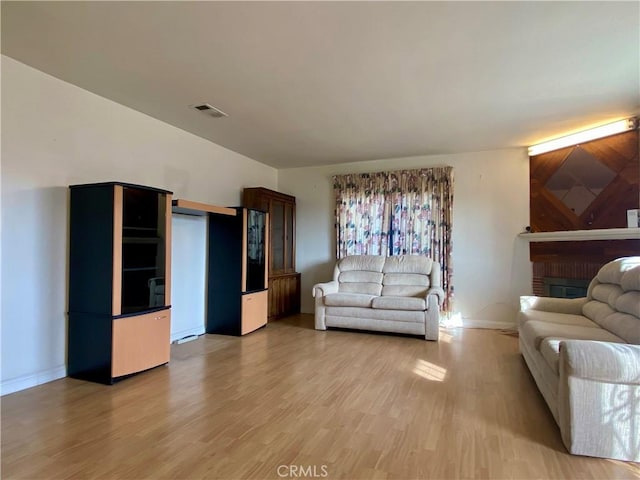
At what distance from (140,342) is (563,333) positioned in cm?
350

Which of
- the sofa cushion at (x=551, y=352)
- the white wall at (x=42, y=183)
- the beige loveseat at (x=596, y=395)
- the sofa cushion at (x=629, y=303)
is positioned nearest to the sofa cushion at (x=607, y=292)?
the sofa cushion at (x=629, y=303)

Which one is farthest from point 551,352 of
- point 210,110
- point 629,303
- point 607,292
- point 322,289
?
point 210,110

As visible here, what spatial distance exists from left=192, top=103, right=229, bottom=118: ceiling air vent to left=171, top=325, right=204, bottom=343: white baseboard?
256 centimetres

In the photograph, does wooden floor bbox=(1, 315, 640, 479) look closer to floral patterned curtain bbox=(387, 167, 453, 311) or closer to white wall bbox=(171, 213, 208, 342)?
white wall bbox=(171, 213, 208, 342)

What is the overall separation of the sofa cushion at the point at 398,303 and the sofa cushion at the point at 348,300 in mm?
109

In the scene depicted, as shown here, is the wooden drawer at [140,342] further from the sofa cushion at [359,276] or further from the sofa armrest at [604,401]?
the sofa armrest at [604,401]

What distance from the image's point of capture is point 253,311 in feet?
15.6

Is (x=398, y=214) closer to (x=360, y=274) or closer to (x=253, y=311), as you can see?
(x=360, y=274)

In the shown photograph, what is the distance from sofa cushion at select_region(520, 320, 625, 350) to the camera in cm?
269

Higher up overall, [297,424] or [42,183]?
[42,183]

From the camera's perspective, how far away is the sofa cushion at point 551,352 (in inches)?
88.4

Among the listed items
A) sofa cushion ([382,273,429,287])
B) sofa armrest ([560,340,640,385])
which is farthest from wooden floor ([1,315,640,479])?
sofa cushion ([382,273,429,287])

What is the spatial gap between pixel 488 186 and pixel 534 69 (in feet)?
8.57

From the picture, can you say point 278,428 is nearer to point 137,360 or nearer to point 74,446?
point 74,446
